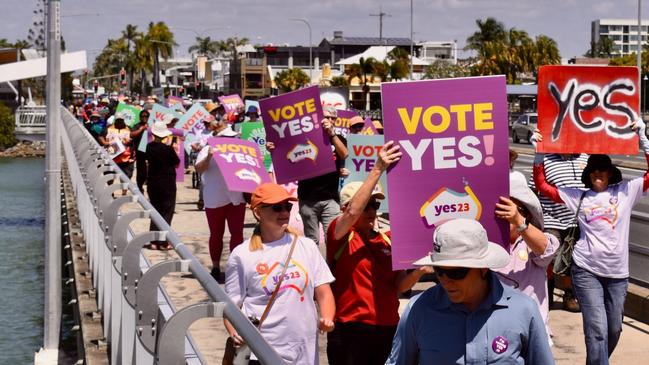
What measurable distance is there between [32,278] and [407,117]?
23.0 metres

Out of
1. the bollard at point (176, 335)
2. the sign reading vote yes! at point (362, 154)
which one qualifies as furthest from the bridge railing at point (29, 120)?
the bollard at point (176, 335)

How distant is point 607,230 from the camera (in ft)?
27.7

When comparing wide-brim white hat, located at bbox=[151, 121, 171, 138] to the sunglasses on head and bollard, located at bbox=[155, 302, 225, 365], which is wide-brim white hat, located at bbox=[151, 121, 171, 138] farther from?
bollard, located at bbox=[155, 302, 225, 365]

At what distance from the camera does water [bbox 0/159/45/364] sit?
64.5ft

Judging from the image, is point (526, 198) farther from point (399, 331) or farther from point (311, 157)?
point (311, 157)

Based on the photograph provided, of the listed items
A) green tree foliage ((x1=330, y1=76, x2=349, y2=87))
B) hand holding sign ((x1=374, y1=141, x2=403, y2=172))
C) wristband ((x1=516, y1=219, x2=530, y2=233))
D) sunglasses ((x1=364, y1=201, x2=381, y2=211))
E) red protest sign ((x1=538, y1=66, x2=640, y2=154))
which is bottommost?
wristband ((x1=516, y1=219, x2=530, y2=233))

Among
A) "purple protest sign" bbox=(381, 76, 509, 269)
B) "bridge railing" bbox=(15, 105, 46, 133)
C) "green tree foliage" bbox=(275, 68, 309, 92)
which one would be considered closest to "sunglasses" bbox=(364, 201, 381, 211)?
"purple protest sign" bbox=(381, 76, 509, 269)

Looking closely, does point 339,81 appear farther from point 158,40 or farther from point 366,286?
point 366,286

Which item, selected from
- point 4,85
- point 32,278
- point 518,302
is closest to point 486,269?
point 518,302

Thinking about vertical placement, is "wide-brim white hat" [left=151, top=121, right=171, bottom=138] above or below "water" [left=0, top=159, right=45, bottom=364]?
above

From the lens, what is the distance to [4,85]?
381 ft

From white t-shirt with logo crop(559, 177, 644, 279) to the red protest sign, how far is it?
31 centimetres

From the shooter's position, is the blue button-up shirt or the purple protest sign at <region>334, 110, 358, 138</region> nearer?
the blue button-up shirt

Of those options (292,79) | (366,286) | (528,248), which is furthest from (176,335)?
(292,79)
